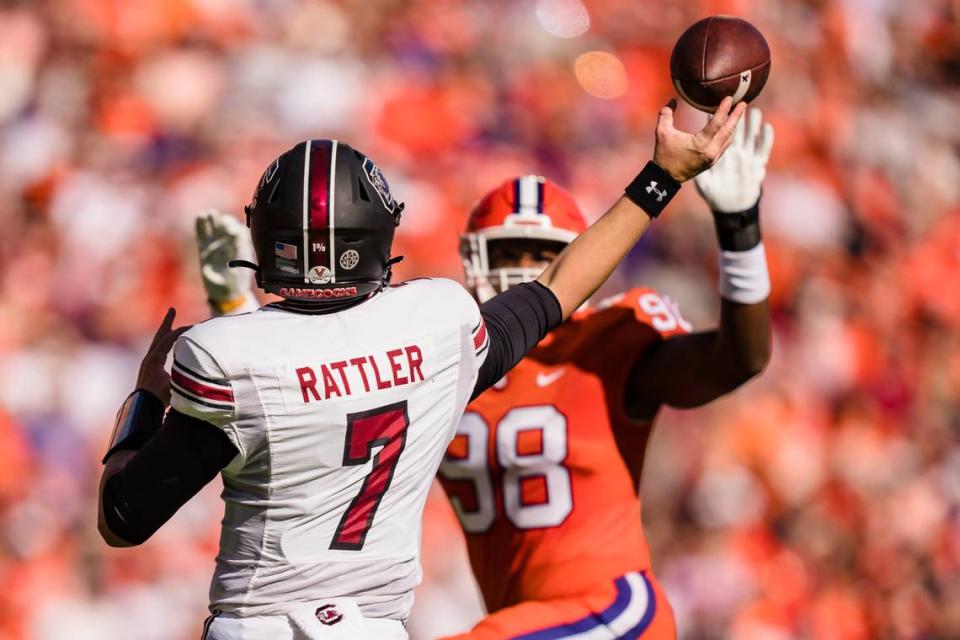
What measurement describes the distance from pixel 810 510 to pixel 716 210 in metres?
2.78

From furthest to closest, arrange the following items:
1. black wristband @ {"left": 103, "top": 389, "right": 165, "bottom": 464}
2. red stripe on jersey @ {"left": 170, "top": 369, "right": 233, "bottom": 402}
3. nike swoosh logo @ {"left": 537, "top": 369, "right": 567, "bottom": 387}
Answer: nike swoosh logo @ {"left": 537, "top": 369, "right": 567, "bottom": 387} → black wristband @ {"left": 103, "top": 389, "right": 165, "bottom": 464} → red stripe on jersey @ {"left": 170, "top": 369, "right": 233, "bottom": 402}

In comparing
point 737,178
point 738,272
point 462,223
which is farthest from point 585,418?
point 462,223

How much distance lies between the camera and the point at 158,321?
16.0 feet

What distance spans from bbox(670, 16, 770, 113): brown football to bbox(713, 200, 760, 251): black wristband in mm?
249

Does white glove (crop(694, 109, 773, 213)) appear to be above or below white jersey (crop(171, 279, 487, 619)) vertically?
above

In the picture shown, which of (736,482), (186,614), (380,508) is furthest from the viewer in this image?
(736,482)

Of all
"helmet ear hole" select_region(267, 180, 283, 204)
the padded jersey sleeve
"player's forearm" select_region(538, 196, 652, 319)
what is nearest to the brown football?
"player's forearm" select_region(538, 196, 652, 319)

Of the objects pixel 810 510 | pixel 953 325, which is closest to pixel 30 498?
pixel 810 510

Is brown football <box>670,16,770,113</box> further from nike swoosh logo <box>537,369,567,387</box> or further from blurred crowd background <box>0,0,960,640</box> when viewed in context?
blurred crowd background <box>0,0,960,640</box>

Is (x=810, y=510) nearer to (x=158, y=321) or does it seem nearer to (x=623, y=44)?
(x=623, y=44)

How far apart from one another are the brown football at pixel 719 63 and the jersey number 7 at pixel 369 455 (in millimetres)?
976

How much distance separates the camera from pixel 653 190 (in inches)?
80.6

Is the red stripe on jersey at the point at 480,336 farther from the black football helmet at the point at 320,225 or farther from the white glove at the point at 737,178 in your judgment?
the white glove at the point at 737,178

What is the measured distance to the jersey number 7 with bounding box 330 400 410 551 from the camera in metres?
1.73
